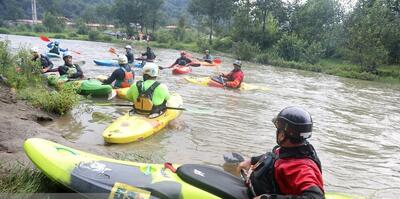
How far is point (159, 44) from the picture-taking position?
A: 42938 millimetres

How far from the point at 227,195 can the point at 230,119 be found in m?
5.68

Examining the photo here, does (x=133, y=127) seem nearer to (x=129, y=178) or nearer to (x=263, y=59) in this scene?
(x=129, y=178)

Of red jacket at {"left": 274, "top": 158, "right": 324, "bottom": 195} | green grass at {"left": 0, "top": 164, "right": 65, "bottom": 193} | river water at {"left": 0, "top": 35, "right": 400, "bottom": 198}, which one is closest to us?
red jacket at {"left": 274, "top": 158, "right": 324, "bottom": 195}

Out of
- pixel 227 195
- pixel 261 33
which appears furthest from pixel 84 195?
pixel 261 33

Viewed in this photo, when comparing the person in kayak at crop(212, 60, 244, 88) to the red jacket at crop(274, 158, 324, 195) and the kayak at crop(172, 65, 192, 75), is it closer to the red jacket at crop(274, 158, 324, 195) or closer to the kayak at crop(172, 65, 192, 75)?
the kayak at crop(172, 65, 192, 75)

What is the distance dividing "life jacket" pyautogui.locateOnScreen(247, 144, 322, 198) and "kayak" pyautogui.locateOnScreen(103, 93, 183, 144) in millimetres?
3212

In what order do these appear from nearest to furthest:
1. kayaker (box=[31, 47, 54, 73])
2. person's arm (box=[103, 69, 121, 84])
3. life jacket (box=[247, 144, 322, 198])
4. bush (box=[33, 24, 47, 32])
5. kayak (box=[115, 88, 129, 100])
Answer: life jacket (box=[247, 144, 322, 198]), kayak (box=[115, 88, 129, 100]), person's arm (box=[103, 69, 121, 84]), kayaker (box=[31, 47, 54, 73]), bush (box=[33, 24, 47, 32])

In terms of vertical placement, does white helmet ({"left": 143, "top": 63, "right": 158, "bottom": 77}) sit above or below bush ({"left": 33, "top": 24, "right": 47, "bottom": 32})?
above

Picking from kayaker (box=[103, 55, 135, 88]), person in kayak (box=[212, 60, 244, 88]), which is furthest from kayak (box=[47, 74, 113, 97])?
person in kayak (box=[212, 60, 244, 88])

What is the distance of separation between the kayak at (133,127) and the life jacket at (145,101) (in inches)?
4.3

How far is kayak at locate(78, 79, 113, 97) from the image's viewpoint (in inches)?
360

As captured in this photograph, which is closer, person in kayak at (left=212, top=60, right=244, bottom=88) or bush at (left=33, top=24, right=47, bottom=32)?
person in kayak at (left=212, top=60, right=244, bottom=88)

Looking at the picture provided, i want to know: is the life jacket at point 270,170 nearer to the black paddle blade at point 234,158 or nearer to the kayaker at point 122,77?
the black paddle blade at point 234,158

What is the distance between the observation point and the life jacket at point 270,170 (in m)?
2.76
